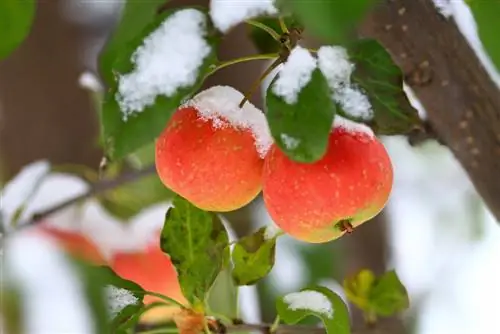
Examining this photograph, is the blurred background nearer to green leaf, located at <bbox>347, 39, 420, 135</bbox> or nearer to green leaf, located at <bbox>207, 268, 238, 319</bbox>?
green leaf, located at <bbox>207, 268, 238, 319</bbox>

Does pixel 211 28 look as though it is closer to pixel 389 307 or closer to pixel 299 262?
pixel 389 307

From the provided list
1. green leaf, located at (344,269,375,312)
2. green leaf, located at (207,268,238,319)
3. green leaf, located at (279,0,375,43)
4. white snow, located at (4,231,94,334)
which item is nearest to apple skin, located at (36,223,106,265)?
white snow, located at (4,231,94,334)

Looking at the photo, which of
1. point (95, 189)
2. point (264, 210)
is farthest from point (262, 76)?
point (264, 210)

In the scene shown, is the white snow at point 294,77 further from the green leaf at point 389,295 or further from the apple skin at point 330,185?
the green leaf at point 389,295

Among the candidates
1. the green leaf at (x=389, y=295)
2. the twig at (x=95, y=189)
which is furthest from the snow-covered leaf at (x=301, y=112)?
the twig at (x=95, y=189)

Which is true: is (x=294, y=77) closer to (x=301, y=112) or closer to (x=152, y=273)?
(x=301, y=112)

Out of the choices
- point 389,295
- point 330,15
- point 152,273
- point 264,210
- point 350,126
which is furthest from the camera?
point 264,210

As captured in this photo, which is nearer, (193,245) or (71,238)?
(193,245)
